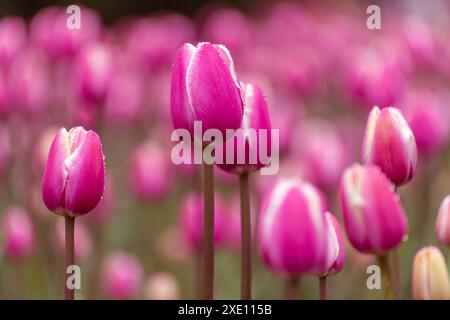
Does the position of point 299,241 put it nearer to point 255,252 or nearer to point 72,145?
point 72,145

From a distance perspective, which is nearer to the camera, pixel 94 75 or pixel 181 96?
pixel 181 96

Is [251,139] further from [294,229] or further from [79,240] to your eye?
[79,240]

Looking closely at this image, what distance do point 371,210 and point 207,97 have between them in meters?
0.21

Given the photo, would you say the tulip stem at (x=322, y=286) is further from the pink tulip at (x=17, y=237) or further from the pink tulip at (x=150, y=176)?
the pink tulip at (x=150, y=176)

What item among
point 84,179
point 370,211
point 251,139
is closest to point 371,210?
point 370,211

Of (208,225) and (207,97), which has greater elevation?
(207,97)

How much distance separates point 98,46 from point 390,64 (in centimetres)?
69

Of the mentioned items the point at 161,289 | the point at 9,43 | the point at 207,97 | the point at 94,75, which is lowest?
the point at 161,289

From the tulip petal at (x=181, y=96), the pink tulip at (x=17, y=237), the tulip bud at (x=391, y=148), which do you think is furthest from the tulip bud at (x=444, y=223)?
the pink tulip at (x=17, y=237)

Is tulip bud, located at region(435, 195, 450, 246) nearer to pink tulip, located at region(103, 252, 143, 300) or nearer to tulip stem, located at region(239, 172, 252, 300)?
tulip stem, located at region(239, 172, 252, 300)

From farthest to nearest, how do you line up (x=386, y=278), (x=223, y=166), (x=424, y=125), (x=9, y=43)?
1. (x=9, y=43)
2. (x=424, y=125)
3. (x=223, y=166)
4. (x=386, y=278)

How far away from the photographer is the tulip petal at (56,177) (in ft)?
2.88

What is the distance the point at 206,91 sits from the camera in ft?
2.81

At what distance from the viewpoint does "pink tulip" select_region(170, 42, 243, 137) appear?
850mm
